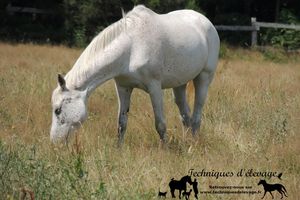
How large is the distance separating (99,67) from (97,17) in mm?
12590

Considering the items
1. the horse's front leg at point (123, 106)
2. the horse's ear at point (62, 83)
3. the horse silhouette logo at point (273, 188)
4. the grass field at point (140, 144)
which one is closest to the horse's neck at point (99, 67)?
the horse's ear at point (62, 83)

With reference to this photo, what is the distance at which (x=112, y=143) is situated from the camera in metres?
4.93

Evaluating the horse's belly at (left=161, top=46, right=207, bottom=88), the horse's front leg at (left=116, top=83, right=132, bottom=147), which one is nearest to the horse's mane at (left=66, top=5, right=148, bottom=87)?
the horse's front leg at (left=116, top=83, right=132, bottom=147)

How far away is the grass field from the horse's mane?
0.59 meters

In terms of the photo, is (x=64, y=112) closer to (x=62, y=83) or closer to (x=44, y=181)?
(x=62, y=83)

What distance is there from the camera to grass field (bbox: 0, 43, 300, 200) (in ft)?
10.9

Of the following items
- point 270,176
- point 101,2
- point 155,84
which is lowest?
point 270,176

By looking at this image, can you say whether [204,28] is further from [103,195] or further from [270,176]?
[103,195]

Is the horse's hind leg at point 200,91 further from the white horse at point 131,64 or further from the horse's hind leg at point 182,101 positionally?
the white horse at point 131,64

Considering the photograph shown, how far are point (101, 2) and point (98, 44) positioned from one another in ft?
40.6

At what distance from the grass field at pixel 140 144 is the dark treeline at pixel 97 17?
772cm

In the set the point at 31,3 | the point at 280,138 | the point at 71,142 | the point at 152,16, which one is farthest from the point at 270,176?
the point at 31,3

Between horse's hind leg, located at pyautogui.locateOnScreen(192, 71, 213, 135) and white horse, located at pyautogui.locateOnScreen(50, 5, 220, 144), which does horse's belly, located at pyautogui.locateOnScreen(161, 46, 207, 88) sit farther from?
horse's hind leg, located at pyautogui.locateOnScreen(192, 71, 213, 135)

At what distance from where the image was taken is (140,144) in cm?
→ 506
